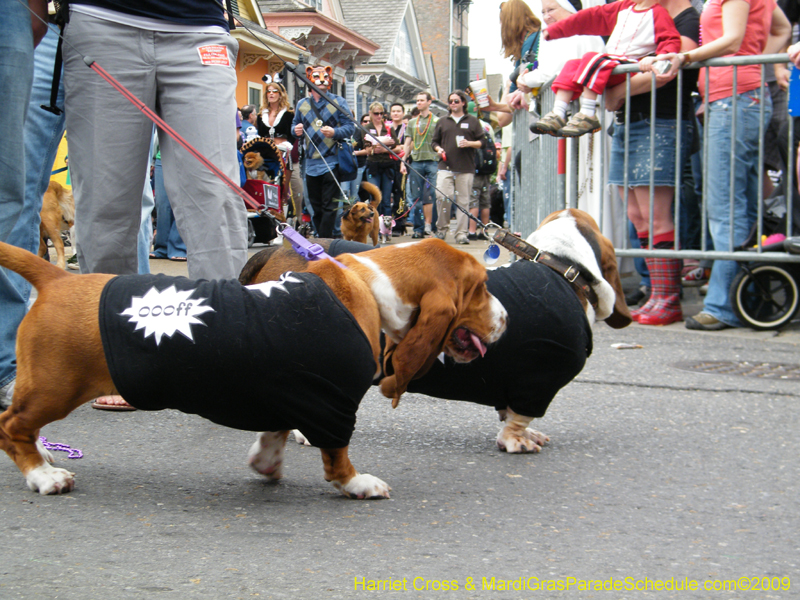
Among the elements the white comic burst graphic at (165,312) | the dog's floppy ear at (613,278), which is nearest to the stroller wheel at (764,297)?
the dog's floppy ear at (613,278)

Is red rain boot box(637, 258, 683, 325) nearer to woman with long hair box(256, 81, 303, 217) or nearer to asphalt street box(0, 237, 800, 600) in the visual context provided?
asphalt street box(0, 237, 800, 600)

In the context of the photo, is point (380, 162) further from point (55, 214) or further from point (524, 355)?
point (524, 355)

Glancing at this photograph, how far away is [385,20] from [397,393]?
3732 cm

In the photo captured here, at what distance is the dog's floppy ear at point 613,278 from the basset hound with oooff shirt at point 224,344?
114 centimetres

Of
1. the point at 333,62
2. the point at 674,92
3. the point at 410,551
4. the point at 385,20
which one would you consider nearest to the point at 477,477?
the point at 410,551

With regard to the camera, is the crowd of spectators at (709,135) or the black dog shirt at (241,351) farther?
the crowd of spectators at (709,135)

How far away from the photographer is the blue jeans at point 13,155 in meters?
3.19

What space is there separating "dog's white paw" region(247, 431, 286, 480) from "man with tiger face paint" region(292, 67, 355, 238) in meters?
7.51

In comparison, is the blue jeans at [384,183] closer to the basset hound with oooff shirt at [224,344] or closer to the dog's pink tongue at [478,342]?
the dog's pink tongue at [478,342]

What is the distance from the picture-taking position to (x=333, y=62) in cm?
2814

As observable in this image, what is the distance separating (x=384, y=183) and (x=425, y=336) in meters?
12.7

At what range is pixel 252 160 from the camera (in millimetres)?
11070

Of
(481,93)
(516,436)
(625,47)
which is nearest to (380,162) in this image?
(481,93)

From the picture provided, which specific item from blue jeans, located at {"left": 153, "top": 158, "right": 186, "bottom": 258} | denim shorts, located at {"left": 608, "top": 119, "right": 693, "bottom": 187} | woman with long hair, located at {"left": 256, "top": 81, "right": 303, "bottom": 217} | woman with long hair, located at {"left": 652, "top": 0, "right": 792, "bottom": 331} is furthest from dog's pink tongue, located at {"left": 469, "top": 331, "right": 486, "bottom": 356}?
woman with long hair, located at {"left": 256, "top": 81, "right": 303, "bottom": 217}
